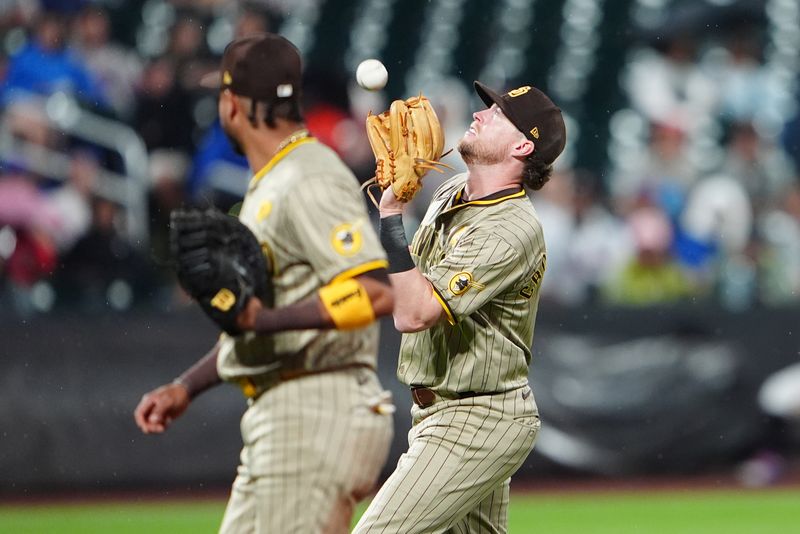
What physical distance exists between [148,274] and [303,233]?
269 inches

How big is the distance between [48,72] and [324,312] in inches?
313

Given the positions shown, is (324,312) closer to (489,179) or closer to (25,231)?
(489,179)

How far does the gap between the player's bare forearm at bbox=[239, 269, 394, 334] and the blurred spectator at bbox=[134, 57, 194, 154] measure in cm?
724

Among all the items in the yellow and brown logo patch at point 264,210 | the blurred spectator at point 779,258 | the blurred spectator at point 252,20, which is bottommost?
the blurred spectator at point 779,258

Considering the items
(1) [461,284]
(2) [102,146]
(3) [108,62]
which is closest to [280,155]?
(1) [461,284]

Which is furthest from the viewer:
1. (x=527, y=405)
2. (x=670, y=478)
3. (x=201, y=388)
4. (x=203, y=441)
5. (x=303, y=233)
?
(x=670, y=478)

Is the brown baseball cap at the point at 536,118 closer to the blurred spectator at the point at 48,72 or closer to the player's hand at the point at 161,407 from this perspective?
the player's hand at the point at 161,407

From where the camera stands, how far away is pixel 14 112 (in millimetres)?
10539

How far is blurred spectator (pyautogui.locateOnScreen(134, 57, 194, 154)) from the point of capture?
10.7m

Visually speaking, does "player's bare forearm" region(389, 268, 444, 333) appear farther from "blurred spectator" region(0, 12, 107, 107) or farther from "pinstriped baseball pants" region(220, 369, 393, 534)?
"blurred spectator" region(0, 12, 107, 107)

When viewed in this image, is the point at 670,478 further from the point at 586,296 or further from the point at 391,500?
the point at 391,500

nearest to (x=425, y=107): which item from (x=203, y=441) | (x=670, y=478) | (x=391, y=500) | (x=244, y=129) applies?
(x=244, y=129)

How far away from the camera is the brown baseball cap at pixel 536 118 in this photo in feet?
17.3

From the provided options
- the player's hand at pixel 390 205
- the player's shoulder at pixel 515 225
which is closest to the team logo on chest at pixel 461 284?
the player's shoulder at pixel 515 225
